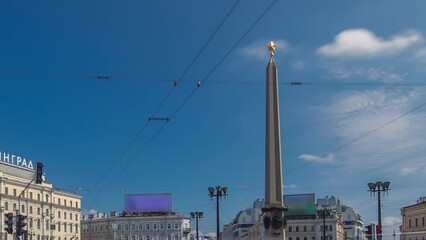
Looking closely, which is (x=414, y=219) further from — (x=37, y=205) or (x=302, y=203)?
(x=37, y=205)

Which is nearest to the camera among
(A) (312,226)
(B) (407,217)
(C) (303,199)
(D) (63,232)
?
(B) (407,217)

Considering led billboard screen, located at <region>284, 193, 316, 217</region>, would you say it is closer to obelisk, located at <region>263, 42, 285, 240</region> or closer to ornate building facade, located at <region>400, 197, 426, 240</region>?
ornate building facade, located at <region>400, 197, 426, 240</region>

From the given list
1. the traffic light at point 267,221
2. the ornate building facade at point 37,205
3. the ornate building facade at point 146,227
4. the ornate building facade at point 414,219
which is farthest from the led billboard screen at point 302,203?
the traffic light at point 267,221

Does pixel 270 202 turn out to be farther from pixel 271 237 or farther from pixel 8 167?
pixel 8 167

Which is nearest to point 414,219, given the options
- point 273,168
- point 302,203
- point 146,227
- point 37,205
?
point 302,203

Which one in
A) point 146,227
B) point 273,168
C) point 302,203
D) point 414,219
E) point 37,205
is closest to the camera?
point 273,168

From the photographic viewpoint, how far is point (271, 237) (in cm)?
2194

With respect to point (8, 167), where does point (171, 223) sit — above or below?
below

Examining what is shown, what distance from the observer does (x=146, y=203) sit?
106m

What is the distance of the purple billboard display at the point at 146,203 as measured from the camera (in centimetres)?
10381

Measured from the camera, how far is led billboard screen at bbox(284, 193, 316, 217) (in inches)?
3878

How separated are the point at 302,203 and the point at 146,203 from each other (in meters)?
25.1

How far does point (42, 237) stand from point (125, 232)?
4292cm

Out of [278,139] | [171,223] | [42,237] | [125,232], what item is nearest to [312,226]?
[171,223]
